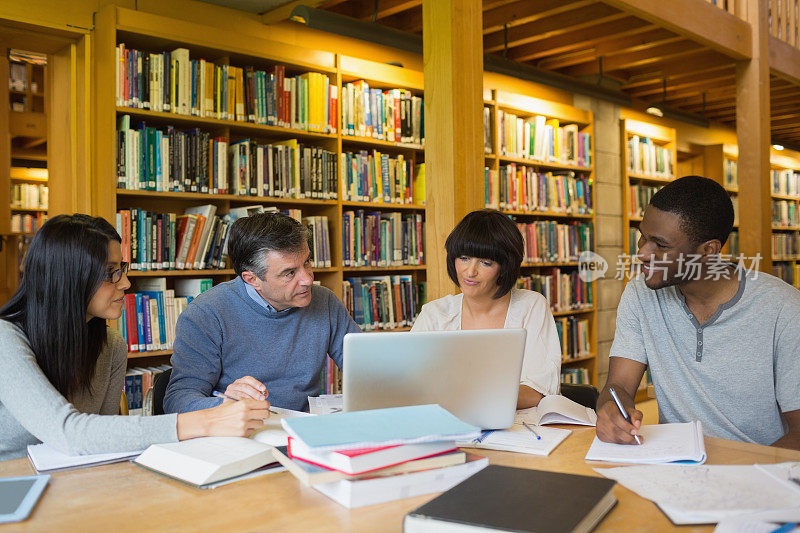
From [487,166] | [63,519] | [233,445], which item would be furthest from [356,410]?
[487,166]

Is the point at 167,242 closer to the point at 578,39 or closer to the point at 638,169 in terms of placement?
the point at 578,39

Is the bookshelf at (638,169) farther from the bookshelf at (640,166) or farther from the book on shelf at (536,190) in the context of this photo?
the book on shelf at (536,190)

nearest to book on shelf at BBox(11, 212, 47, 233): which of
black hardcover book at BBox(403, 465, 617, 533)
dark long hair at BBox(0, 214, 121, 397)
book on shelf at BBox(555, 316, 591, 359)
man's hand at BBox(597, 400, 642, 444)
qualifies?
book on shelf at BBox(555, 316, 591, 359)

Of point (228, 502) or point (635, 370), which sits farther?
point (635, 370)

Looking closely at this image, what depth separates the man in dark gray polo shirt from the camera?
175cm

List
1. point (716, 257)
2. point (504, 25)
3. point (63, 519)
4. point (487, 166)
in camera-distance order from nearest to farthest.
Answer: point (63, 519) → point (716, 257) → point (504, 25) → point (487, 166)

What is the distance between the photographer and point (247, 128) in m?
3.49

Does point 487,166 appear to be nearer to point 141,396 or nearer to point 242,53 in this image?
point 242,53

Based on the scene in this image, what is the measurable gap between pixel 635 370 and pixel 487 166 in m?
3.00

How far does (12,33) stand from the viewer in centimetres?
306

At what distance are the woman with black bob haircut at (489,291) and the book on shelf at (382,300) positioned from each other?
1429mm

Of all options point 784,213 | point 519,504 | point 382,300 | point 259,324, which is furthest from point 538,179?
point 784,213

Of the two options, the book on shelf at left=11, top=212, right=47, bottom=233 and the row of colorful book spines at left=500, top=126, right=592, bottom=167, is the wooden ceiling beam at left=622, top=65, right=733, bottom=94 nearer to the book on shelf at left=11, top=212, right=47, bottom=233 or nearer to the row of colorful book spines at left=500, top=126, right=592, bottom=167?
the row of colorful book spines at left=500, top=126, right=592, bottom=167

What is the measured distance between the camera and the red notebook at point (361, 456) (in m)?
1.10
